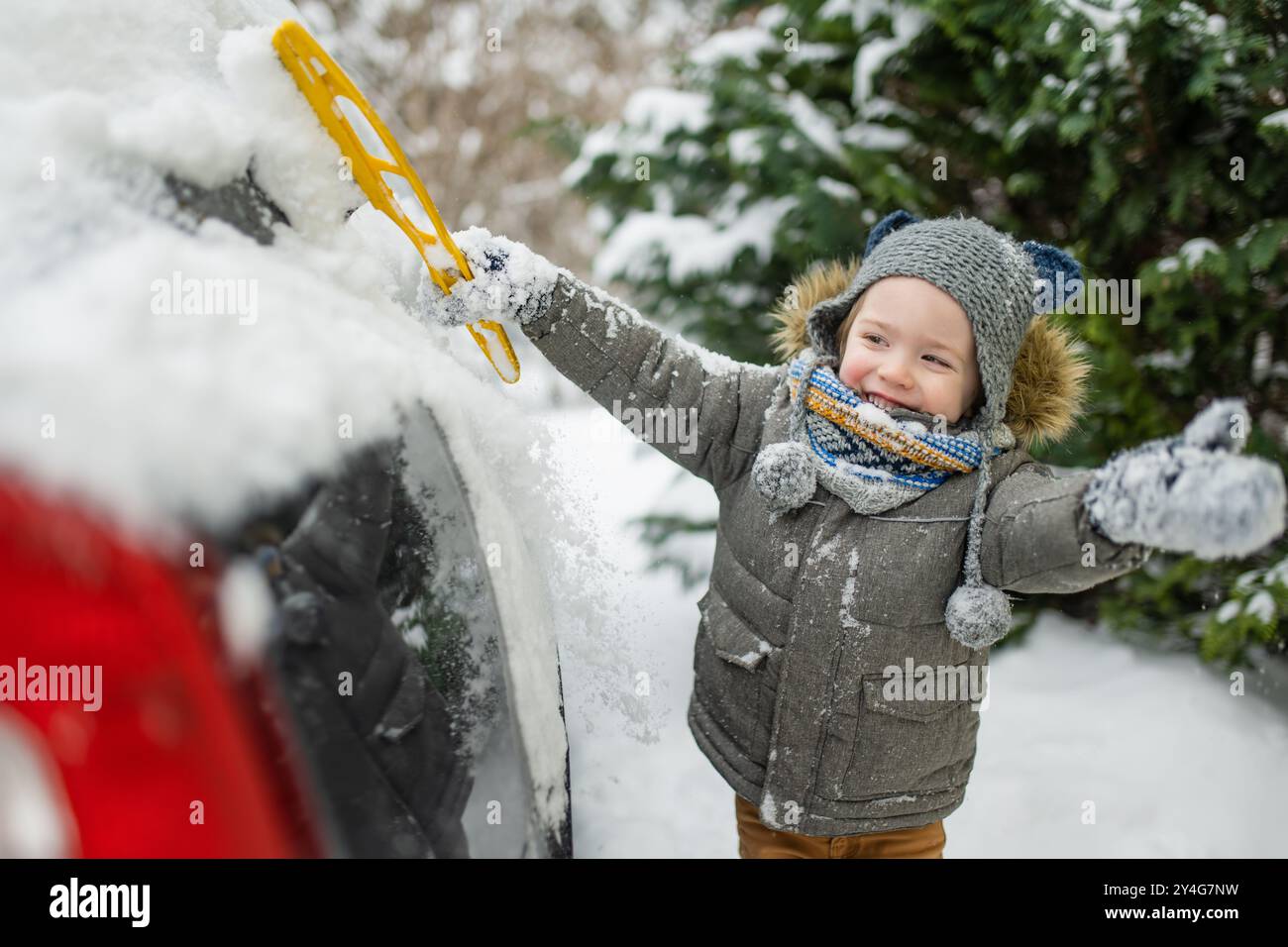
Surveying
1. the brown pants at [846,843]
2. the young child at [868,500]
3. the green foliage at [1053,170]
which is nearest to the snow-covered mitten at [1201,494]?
the young child at [868,500]

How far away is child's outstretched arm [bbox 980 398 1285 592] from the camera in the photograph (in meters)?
1.15

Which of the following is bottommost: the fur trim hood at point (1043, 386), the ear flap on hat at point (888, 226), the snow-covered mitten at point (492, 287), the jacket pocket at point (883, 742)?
the jacket pocket at point (883, 742)

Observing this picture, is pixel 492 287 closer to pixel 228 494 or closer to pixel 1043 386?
pixel 228 494

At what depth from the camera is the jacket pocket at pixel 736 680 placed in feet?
5.91

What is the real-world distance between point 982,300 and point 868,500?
486mm

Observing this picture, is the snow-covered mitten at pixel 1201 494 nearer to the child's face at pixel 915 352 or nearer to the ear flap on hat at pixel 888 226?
the child's face at pixel 915 352

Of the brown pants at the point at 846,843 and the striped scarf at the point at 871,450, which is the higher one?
the striped scarf at the point at 871,450

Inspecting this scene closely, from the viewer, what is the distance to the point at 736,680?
6.20 ft

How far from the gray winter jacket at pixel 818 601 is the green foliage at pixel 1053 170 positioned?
1.28 metres

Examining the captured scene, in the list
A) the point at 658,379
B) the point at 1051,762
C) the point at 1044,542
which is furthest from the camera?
the point at 1051,762

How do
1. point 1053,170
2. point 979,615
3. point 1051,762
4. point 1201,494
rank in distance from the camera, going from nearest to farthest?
point 1201,494 → point 979,615 → point 1051,762 → point 1053,170

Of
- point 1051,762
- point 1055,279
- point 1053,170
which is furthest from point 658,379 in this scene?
point 1053,170
